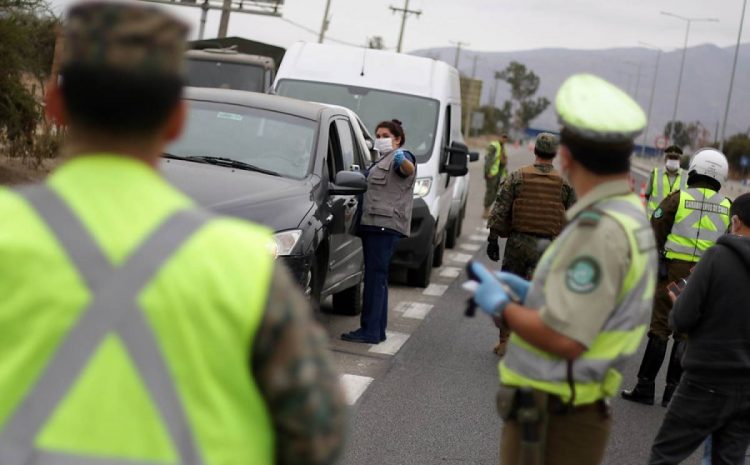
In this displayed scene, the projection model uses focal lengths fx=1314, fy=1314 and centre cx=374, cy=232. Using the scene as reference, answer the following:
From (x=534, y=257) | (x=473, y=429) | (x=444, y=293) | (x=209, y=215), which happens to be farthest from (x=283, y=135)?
(x=209, y=215)

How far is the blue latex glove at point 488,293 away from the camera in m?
3.65

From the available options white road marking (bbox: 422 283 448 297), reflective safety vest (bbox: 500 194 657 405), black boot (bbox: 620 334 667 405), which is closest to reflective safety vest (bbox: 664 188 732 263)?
black boot (bbox: 620 334 667 405)

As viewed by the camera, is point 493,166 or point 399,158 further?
point 493,166

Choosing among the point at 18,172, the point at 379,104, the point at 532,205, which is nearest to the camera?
the point at 532,205

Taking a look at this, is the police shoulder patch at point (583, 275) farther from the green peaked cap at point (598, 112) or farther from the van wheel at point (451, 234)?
the van wheel at point (451, 234)

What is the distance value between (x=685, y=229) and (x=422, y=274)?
5.12 metres

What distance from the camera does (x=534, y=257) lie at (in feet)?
31.8

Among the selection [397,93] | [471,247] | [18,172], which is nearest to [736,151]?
[18,172]

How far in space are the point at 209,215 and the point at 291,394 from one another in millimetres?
309

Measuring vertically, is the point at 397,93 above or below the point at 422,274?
above

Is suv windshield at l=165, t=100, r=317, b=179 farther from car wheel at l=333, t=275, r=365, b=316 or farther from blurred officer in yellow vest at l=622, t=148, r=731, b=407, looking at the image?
blurred officer in yellow vest at l=622, t=148, r=731, b=407

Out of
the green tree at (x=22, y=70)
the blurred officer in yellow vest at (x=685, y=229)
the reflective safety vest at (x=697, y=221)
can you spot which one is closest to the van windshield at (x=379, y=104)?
the blurred officer in yellow vest at (x=685, y=229)

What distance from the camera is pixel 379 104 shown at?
1416 centimetres

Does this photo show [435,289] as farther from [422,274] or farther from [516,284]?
[516,284]
